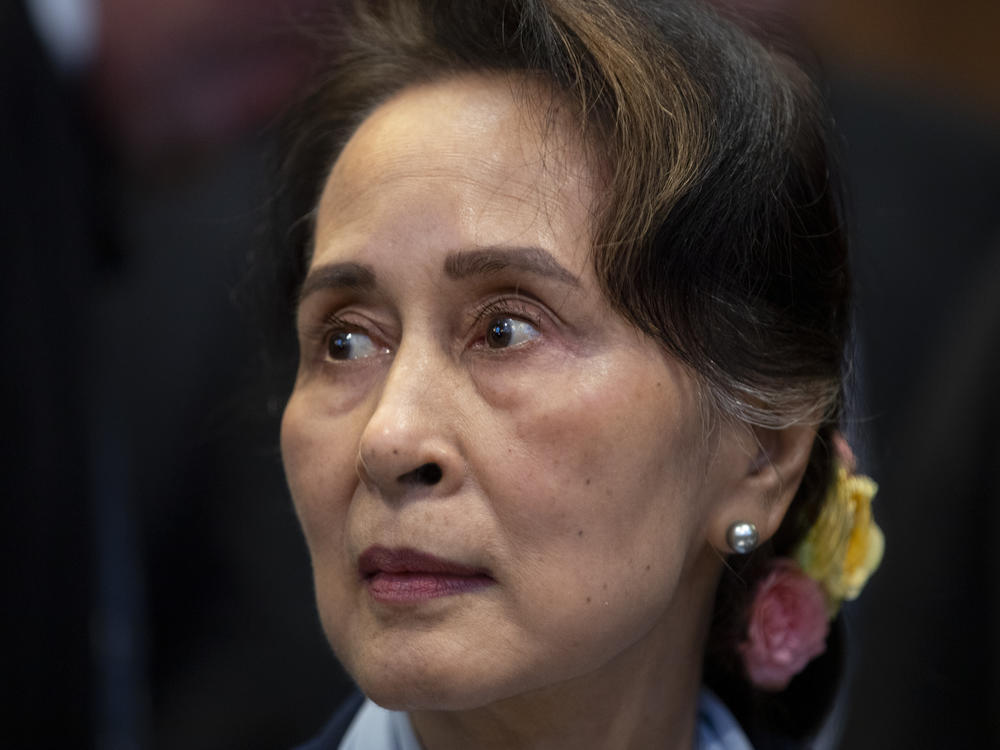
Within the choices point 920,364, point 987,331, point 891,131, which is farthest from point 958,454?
point 891,131

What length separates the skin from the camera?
1.70 metres

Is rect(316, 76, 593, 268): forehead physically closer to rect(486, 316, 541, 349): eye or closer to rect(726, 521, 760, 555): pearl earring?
rect(486, 316, 541, 349): eye

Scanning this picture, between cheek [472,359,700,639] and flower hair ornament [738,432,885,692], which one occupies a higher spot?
cheek [472,359,700,639]

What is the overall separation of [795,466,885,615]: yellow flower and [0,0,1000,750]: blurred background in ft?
0.43

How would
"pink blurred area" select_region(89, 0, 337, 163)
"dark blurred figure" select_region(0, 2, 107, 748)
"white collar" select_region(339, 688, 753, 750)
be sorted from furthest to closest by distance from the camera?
"pink blurred area" select_region(89, 0, 337, 163) → "dark blurred figure" select_region(0, 2, 107, 748) → "white collar" select_region(339, 688, 753, 750)

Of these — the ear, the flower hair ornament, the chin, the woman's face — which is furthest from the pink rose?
the chin

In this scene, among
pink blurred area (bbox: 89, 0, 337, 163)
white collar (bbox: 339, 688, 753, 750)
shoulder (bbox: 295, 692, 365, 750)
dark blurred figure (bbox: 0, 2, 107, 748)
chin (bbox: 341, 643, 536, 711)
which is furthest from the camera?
pink blurred area (bbox: 89, 0, 337, 163)

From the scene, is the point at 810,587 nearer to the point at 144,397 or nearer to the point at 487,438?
the point at 487,438

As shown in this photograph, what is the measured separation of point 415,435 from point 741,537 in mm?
530

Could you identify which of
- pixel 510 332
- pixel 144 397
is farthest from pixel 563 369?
pixel 144 397

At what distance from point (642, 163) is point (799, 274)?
32 centimetres

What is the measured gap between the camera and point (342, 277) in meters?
1.87

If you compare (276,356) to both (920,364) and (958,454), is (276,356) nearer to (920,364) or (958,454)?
(958,454)

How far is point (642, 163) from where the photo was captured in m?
1.80
